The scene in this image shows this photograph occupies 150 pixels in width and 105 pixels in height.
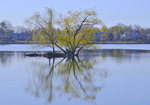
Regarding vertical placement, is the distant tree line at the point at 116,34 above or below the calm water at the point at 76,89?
above

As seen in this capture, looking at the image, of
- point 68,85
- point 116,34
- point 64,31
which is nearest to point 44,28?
point 64,31

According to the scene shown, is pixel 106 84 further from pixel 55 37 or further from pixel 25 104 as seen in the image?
pixel 55 37

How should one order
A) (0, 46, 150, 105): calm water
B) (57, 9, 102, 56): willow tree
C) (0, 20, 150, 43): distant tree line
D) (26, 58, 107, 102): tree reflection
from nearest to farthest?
(0, 46, 150, 105): calm water
(26, 58, 107, 102): tree reflection
(57, 9, 102, 56): willow tree
(0, 20, 150, 43): distant tree line

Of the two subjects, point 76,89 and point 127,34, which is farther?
point 127,34

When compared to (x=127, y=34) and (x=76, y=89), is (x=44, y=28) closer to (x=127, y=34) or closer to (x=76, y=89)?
(x=76, y=89)

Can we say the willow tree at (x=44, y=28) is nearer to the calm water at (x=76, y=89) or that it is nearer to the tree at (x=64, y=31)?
the tree at (x=64, y=31)

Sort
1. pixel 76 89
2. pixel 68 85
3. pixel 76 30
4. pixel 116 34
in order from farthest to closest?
1. pixel 116 34
2. pixel 76 30
3. pixel 68 85
4. pixel 76 89

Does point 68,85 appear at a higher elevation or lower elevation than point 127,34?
lower

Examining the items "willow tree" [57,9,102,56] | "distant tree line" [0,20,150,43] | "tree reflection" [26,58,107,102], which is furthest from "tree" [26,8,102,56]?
"distant tree line" [0,20,150,43]

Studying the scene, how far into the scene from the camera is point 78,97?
45.5 ft

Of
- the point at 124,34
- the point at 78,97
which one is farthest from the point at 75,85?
the point at 124,34

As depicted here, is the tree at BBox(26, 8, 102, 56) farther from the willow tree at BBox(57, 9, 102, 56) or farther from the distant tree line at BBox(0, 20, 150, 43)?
the distant tree line at BBox(0, 20, 150, 43)

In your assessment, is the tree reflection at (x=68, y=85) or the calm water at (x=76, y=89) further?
the tree reflection at (x=68, y=85)

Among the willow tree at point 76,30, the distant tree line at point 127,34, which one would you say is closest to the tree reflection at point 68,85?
the willow tree at point 76,30
